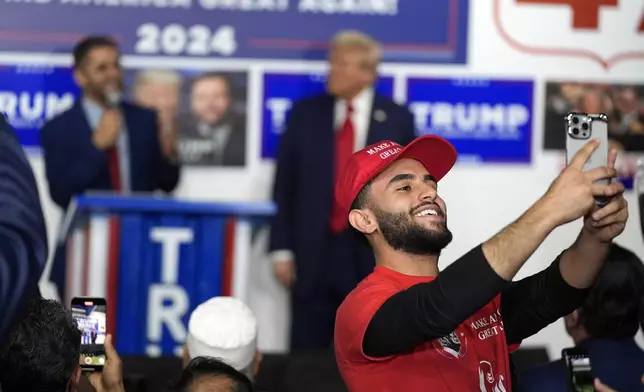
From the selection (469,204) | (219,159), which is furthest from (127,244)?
(469,204)

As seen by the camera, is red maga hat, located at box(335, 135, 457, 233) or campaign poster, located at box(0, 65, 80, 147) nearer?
red maga hat, located at box(335, 135, 457, 233)

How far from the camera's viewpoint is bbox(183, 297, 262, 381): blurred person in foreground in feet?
10.2

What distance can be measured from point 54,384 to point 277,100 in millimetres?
3607

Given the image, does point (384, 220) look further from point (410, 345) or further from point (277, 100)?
point (277, 100)

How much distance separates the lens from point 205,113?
5.63m

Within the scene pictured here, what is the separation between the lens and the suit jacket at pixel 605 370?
2.76 m

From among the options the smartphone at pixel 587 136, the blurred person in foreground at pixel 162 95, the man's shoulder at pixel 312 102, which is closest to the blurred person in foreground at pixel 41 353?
the smartphone at pixel 587 136

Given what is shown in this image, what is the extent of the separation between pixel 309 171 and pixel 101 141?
37.7 inches

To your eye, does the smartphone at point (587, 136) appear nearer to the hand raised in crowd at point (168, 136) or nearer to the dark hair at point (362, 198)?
the dark hair at point (362, 198)

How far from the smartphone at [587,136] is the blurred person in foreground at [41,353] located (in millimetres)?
1053

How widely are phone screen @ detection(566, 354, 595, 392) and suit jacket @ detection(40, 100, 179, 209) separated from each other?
3.06 m

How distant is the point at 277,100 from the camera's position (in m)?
5.61

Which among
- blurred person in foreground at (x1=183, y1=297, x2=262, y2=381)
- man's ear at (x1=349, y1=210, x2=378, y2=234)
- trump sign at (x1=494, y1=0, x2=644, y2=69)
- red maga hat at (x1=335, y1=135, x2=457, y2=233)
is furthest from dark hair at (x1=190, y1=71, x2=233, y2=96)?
man's ear at (x1=349, y1=210, x2=378, y2=234)

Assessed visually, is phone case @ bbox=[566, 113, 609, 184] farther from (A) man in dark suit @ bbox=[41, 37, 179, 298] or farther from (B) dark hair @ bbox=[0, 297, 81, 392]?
(A) man in dark suit @ bbox=[41, 37, 179, 298]
